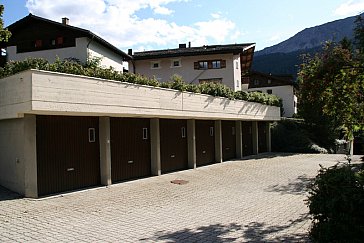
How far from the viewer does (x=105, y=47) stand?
1113 inches

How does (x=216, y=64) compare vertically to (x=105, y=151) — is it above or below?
above

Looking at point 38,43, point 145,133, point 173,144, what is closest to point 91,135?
point 145,133

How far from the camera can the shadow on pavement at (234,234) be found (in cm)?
713

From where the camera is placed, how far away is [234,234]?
24.8 feet

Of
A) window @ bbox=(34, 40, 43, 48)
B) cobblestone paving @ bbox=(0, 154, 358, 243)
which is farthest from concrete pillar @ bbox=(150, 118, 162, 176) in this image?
window @ bbox=(34, 40, 43, 48)

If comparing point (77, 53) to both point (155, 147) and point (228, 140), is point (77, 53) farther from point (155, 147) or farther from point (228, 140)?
point (155, 147)

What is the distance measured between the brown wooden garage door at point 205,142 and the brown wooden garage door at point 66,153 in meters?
8.03

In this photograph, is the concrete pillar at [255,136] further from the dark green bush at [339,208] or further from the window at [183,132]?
the dark green bush at [339,208]

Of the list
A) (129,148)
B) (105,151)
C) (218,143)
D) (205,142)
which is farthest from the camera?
(218,143)

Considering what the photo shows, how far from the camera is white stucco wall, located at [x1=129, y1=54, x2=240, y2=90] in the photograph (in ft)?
111

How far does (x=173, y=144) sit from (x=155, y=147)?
1.93m

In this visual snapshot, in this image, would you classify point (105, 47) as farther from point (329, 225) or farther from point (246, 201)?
point (329, 225)

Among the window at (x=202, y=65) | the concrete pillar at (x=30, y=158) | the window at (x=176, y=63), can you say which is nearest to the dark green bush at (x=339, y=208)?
the concrete pillar at (x=30, y=158)

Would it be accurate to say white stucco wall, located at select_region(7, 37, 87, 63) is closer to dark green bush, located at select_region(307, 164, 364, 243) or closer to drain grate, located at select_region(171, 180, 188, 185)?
drain grate, located at select_region(171, 180, 188, 185)
